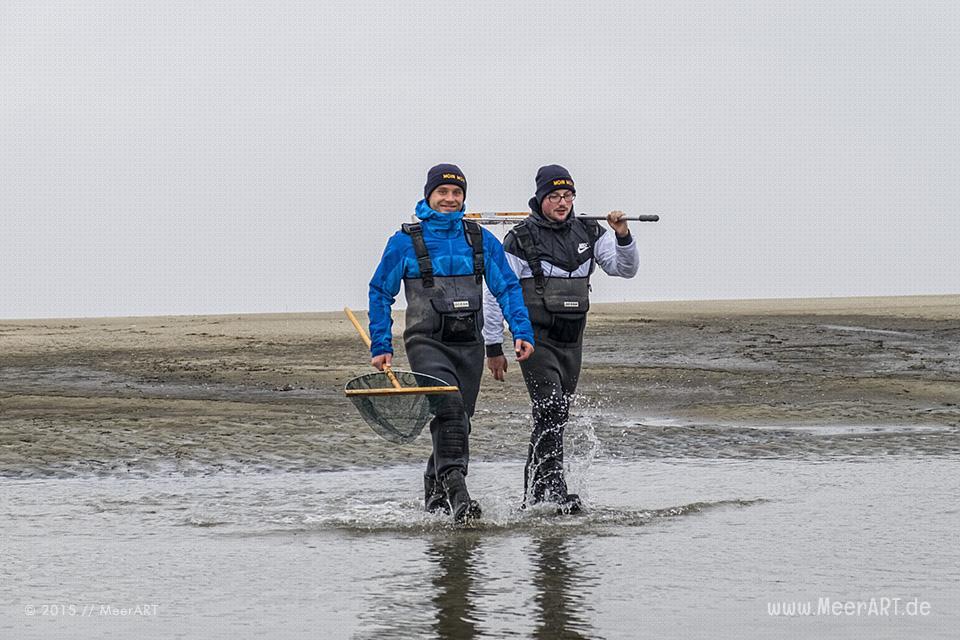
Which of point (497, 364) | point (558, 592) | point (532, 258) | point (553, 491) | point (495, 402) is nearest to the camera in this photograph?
point (558, 592)

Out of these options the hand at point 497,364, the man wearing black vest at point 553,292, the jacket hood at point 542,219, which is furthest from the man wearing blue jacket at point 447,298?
the jacket hood at point 542,219

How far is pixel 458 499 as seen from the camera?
306 inches

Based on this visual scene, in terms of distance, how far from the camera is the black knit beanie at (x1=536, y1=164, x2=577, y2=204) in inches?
325

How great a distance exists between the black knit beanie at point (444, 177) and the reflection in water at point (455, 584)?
6.41ft

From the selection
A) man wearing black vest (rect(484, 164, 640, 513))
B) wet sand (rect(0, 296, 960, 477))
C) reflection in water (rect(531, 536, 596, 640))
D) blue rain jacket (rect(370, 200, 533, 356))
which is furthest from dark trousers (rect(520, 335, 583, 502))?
wet sand (rect(0, 296, 960, 477))

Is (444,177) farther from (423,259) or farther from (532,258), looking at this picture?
(532,258)

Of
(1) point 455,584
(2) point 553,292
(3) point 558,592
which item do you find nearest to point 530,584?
(3) point 558,592

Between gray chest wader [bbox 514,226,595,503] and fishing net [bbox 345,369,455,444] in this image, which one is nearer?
fishing net [bbox 345,369,455,444]

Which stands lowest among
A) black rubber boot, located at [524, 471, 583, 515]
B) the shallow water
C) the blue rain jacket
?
the shallow water

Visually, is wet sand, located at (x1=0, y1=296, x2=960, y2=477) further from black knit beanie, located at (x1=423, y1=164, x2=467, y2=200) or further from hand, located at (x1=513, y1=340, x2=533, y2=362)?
black knit beanie, located at (x1=423, y1=164, x2=467, y2=200)

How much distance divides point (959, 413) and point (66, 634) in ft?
37.2

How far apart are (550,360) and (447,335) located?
2.57ft

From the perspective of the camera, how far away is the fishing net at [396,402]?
775 cm

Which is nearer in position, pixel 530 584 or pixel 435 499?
pixel 530 584
